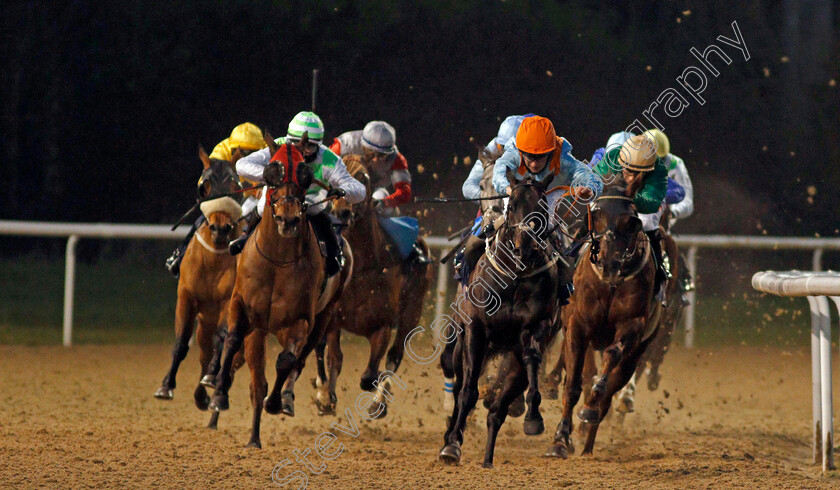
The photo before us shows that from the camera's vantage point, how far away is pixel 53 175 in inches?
693

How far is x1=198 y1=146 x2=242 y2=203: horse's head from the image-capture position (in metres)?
6.73

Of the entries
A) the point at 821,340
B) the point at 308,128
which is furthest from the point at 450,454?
the point at 308,128

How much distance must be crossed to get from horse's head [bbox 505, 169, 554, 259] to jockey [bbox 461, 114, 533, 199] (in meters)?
0.83

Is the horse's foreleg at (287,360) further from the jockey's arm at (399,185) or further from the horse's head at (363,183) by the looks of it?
the jockey's arm at (399,185)

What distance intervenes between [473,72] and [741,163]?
508cm

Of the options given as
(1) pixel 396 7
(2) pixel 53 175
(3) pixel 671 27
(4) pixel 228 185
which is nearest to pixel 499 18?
(1) pixel 396 7

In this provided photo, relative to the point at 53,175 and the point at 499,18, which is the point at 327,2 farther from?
the point at 53,175

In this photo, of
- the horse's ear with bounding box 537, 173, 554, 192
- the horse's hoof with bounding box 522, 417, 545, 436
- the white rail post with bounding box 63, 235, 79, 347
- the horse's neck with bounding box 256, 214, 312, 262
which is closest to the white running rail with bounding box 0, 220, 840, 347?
the white rail post with bounding box 63, 235, 79, 347

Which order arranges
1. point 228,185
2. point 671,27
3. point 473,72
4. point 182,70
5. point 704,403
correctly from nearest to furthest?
point 228,185
point 704,403
point 473,72
point 182,70
point 671,27

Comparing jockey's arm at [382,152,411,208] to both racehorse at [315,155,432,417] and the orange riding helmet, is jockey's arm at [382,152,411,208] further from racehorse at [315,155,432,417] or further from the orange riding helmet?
the orange riding helmet

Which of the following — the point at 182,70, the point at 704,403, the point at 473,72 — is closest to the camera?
the point at 704,403

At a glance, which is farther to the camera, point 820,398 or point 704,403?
point 704,403

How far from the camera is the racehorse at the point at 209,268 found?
6.64 m

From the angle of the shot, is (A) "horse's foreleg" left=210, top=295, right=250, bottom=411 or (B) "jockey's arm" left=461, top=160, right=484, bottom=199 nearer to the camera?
(A) "horse's foreleg" left=210, top=295, right=250, bottom=411
